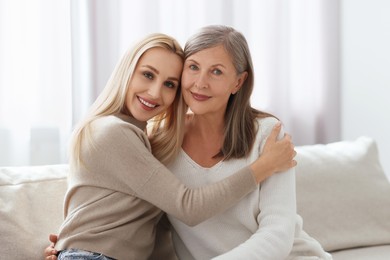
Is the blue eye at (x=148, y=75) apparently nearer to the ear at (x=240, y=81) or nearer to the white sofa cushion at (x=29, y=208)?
the ear at (x=240, y=81)

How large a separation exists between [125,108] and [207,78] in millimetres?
266

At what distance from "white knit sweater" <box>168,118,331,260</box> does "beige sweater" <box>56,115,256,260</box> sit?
11 centimetres

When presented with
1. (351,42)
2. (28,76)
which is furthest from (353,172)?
(28,76)

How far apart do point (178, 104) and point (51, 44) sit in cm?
91

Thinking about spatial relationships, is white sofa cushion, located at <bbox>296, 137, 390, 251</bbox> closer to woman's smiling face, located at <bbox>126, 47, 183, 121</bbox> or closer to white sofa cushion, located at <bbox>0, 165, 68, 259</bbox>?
woman's smiling face, located at <bbox>126, 47, 183, 121</bbox>

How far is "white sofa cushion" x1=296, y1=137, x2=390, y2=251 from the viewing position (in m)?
2.48

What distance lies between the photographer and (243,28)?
3268 millimetres

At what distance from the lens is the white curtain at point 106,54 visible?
264 centimetres

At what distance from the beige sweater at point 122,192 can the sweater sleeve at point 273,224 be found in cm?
10

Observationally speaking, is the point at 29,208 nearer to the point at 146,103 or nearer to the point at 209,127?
the point at 146,103

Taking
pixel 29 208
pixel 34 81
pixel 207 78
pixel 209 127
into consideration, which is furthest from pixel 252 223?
pixel 34 81

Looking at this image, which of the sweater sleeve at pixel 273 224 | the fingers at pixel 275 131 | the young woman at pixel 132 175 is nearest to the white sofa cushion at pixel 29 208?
the young woman at pixel 132 175

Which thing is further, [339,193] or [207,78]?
[339,193]

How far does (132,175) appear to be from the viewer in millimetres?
1778
